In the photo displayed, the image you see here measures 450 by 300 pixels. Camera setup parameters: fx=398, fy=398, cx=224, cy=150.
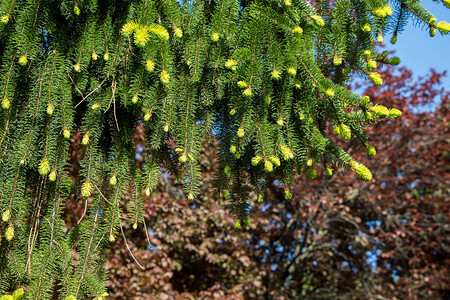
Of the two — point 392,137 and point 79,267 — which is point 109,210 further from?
point 392,137

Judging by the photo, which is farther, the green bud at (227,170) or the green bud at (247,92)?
the green bud at (227,170)

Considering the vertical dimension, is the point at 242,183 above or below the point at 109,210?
above

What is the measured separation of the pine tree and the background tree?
3097mm

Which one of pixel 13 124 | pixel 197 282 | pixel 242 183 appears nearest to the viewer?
pixel 13 124

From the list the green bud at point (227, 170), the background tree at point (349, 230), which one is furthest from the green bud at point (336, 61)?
the background tree at point (349, 230)

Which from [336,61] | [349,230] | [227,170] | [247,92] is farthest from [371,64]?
[349,230]

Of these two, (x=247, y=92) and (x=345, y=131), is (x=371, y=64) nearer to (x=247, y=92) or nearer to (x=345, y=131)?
(x=345, y=131)

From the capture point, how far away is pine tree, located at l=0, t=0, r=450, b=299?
1.55m

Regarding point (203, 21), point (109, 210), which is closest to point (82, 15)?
point (203, 21)

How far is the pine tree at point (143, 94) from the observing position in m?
1.55

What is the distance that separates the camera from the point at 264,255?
5832mm

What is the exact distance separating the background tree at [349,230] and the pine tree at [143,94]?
3.10m

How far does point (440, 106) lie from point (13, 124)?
5.86 m

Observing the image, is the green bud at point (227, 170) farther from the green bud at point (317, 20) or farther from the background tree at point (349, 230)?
the background tree at point (349, 230)
